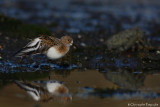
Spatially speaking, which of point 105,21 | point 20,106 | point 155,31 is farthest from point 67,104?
point 105,21

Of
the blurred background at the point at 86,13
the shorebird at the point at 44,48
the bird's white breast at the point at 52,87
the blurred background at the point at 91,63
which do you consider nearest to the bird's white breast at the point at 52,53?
the shorebird at the point at 44,48

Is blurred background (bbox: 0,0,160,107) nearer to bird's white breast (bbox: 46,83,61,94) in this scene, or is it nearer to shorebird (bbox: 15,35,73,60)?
bird's white breast (bbox: 46,83,61,94)

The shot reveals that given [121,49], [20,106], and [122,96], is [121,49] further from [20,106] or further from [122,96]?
[20,106]

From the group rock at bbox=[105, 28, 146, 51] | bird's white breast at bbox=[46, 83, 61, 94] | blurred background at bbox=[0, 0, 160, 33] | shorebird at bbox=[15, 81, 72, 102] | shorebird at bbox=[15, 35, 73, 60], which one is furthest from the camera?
blurred background at bbox=[0, 0, 160, 33]

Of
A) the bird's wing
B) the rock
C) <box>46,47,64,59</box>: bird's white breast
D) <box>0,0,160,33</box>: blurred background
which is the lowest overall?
<box>46,47,64,59</box>: bird's white breast

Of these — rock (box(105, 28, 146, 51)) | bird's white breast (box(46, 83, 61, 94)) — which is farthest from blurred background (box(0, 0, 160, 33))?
bird's white breast (box(46, 83, 61, 94))

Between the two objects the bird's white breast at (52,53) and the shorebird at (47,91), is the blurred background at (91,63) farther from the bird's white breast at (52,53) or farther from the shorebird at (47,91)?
the bird's white breast at (52,53)

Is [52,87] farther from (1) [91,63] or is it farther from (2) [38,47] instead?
(1) [91,63]

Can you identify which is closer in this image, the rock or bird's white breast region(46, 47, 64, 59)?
bird's white breast region(46, 47, 64, 59)

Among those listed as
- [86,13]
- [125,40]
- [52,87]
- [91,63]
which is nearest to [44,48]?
[52,87]
